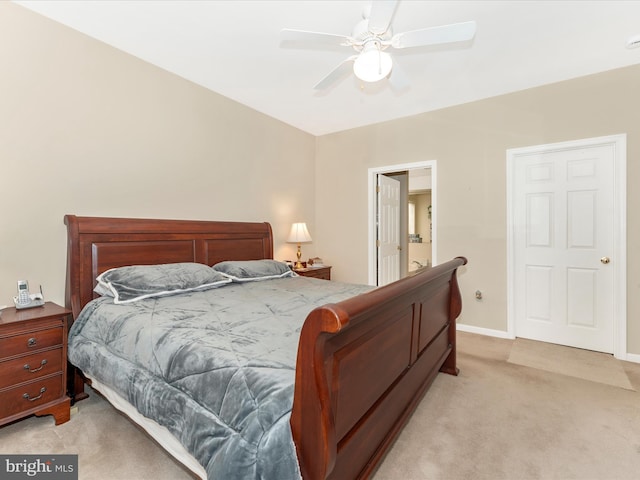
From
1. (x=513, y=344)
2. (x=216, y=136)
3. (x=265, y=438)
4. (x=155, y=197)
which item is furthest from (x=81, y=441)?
(x=513, y=344)

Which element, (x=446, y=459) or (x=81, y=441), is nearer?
(x=446, y=459)

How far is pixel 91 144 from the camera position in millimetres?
2607

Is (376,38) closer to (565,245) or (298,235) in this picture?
(298,235)

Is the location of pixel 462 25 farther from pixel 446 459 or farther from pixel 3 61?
pixel 3 61

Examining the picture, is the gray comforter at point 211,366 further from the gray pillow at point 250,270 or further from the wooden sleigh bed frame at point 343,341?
the gray pillow at point 250,270

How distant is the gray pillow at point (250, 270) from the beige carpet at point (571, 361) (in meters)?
2.45

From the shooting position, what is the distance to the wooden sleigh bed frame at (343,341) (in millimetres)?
1009

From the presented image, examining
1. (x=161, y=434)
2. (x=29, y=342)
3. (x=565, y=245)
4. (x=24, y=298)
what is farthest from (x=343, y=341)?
(x=565, y=245)

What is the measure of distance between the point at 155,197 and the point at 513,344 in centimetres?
402

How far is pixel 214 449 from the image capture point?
3.76 ft

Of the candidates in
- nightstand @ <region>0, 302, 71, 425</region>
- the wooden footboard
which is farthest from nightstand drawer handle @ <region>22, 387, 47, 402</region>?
the wooden footboard

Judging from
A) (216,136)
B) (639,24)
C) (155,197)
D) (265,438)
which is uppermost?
(639,24)

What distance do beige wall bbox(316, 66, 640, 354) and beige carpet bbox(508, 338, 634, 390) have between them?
307 mm

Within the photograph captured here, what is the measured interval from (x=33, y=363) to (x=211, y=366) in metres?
1.49
